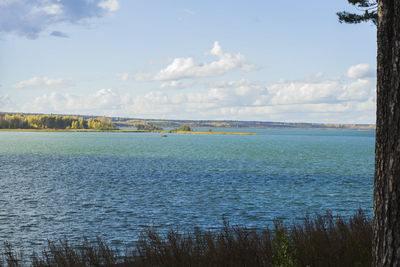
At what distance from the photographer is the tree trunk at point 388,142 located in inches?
231

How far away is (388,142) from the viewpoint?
5.98m

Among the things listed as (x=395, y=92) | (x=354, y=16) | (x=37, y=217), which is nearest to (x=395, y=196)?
(x=395, y=92)

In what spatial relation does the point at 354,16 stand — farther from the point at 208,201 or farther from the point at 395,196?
the point at 208,201

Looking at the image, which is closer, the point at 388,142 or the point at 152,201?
the point at 388,142

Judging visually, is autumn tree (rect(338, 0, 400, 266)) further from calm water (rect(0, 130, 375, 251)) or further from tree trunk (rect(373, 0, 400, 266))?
calm water (rect(0, 130, 375, 251))

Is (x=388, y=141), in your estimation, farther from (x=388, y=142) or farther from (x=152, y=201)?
(x=152, y=201)

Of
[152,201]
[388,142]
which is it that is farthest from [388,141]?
[152,201]

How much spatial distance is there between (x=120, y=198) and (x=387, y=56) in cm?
2874

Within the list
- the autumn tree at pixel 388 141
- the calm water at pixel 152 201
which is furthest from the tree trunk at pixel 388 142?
the calm water at pixel 152 201

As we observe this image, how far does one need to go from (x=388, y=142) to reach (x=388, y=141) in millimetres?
15

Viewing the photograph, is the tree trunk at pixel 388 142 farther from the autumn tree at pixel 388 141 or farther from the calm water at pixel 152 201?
the calm water at pixel 152 201

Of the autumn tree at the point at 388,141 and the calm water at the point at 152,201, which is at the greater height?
the autumn tree at the point at 388,141

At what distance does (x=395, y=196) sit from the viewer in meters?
5.84

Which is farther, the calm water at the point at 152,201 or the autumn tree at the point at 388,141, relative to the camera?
the calm water at the point at 152,201
